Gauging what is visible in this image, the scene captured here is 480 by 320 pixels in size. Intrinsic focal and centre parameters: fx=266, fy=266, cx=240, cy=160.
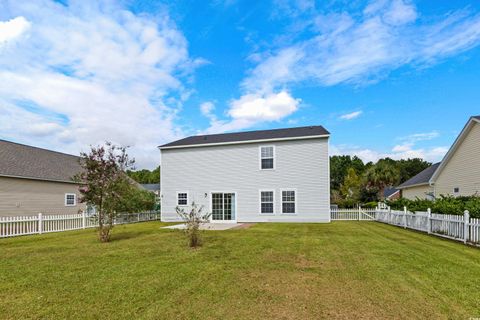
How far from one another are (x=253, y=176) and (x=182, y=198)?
551 cm

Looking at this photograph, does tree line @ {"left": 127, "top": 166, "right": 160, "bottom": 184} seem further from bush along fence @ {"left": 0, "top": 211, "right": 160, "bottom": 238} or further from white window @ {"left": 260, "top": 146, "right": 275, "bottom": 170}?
white window @ {"left": 260, "top": 146, "right": 275, "bottom": 170}

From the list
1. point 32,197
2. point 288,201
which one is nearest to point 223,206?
point 288,201

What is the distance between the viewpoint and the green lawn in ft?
12.9

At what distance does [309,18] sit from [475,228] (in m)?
11.3

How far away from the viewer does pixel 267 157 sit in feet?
58.1

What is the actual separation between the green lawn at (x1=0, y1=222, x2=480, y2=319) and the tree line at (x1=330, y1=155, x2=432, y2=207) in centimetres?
2553


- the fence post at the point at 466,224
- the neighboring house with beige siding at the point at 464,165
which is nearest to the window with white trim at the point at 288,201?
the fence post at the point at 466,224

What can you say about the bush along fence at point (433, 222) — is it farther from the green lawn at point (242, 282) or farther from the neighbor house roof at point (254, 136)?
the neighbor house roof at point (254, 136)

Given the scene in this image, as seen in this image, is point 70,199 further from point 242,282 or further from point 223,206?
point 242,282

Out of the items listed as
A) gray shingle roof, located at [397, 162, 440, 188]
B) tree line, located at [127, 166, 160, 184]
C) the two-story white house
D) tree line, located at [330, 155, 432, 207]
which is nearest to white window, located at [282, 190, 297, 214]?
the two-story white house

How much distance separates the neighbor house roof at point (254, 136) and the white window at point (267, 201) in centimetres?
359

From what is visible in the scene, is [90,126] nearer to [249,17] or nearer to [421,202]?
[249,17]

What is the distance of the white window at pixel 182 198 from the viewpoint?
19.0 metres

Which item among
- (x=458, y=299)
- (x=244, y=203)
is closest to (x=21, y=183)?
(x=244, y=203)
